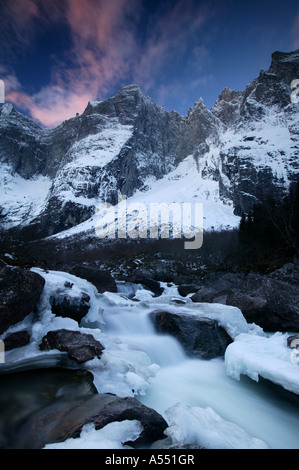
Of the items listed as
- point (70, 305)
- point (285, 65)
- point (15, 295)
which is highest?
point (285, 65)

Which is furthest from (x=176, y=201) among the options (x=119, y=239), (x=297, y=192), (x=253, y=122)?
(x=297, y=192)

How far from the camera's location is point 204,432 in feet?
13.3

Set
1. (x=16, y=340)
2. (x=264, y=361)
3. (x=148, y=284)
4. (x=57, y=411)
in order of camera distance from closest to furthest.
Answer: (x=57, y=411) → (x=264, y=361) → (x=16, y=340) → (x=148, y=284)

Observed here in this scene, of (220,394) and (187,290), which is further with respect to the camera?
(187,290)

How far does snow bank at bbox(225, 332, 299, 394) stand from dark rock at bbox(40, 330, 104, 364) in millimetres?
3907

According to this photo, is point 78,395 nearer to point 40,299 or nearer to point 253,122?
point 40,299

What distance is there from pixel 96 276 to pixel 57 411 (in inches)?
590

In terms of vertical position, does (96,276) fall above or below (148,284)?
above

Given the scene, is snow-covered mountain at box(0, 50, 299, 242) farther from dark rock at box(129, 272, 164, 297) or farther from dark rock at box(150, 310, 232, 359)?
dark rock at box(150, 310, 232, 359)

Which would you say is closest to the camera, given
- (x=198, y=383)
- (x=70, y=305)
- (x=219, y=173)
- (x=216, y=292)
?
(x=198, y=383)

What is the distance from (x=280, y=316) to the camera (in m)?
10.6

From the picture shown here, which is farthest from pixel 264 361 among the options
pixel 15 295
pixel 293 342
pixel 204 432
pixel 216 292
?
pixel 216 292

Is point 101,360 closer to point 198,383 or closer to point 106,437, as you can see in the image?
point 106,437
